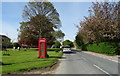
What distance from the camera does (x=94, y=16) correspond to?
116 ft

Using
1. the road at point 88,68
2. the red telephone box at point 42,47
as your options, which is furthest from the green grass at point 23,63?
the red telephone box at point 42,47

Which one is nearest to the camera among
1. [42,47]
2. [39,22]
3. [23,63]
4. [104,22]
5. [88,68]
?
[88,68]

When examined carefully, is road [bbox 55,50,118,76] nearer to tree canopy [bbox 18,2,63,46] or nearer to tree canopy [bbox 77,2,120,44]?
tree canopy [bbox 77,2,120,44]

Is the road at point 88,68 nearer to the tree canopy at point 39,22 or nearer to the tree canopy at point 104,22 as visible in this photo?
the tree canopy at point 104,22

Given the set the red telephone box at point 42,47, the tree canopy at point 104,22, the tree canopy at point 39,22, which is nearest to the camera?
the red telephone box at point 42,47

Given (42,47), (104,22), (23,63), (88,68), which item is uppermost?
(104,22)

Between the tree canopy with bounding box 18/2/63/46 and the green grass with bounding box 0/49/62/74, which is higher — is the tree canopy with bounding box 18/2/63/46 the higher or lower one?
the higher one

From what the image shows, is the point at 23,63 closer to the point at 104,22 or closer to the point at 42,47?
the point at 42,47

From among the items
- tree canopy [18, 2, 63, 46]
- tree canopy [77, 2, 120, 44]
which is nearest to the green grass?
tree canopy [77, 2, 120, 44]

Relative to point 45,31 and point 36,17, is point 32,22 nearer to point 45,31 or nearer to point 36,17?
point 36,17

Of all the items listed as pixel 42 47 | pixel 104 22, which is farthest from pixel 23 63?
pixel 104 22

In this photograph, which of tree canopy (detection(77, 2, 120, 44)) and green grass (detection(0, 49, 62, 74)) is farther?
tree canopy (detection(77, 2, 120, 44))

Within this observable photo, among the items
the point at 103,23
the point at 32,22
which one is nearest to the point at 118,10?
the point at 103,23

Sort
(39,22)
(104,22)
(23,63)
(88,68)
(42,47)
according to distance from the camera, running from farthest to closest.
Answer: (39,22) < (104,22) < (42,47) < (23,63) < (88,68)
